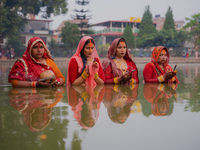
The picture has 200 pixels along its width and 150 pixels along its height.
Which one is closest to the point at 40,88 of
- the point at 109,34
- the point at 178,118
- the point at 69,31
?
the point at 178,118

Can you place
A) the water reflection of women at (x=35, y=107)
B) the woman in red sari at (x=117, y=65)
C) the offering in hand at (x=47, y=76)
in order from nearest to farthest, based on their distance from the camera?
the water reflection of women at (x=35, y=107), the offering in hand at (x=47, y=76), the woman in red sari at (x=117, y=65)

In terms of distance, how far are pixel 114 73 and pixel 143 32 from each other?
42.9 metres

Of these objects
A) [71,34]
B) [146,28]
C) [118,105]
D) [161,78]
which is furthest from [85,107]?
[146,28]

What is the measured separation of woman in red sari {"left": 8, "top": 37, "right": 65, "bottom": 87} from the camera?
607cm

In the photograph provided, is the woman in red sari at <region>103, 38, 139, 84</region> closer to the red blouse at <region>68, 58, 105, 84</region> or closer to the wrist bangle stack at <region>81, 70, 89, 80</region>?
the red blouse at <region>68, 58, 105, 84</region>

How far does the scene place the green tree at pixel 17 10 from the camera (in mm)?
25984

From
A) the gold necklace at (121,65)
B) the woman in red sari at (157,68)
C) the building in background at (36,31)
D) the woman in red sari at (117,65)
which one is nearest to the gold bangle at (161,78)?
the woman in red sari at (157,68)

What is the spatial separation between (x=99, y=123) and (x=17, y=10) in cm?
2711

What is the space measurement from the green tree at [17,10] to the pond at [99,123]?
22774mm

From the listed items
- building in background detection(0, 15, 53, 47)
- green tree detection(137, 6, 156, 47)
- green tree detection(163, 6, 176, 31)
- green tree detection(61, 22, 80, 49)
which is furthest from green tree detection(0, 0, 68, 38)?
green tree detection(163, 6, 176, 31)

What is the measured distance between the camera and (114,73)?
6.83m

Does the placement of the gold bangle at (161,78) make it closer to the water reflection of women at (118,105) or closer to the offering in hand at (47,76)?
the water reflection of women at (118,105)

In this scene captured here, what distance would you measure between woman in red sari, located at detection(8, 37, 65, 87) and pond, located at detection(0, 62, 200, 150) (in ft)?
3.92

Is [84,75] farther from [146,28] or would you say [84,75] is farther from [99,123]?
[146,28]
